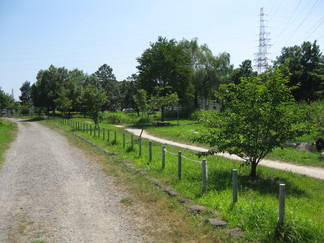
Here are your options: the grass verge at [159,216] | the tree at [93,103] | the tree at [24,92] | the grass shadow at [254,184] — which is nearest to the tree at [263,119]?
the grass shadow at [254,184]

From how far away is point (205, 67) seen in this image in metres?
47.4

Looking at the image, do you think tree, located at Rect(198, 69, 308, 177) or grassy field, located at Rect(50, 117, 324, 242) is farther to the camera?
tree, located at Rect(198, 69, 308, 177)

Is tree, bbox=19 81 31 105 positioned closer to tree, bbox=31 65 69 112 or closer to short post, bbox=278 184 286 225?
tree, bbox=31 65 69 112

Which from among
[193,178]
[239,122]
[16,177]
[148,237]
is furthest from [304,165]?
[16,177]

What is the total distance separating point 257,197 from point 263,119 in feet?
8.52

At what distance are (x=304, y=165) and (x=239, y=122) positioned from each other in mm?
5047

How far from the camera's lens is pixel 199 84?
47688mm

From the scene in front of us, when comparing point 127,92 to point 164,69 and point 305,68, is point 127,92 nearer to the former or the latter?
point 164,69

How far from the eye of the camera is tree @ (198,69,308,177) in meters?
8.56

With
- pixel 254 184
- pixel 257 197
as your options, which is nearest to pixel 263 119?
pixel 254 184

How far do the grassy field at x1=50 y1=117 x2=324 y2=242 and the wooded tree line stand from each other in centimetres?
1089

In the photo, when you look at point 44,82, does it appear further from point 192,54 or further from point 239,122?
point 239,122

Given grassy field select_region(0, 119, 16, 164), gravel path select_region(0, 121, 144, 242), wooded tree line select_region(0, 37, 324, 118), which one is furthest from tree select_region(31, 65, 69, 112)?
gravel path select_region(0, 121, 144, 242)

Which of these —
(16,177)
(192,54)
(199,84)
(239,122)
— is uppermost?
(192,54)
